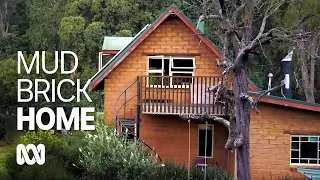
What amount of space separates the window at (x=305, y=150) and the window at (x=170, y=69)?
15.6 ft

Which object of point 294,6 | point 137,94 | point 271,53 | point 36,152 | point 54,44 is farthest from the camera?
point 54,44

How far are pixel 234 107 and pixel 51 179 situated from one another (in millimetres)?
5622

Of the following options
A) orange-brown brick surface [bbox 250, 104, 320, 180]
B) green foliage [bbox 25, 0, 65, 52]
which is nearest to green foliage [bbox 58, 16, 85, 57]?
green foliage [bbox 25, 0, 65, 52]

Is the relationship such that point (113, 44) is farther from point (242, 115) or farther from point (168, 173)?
point (242, 115)

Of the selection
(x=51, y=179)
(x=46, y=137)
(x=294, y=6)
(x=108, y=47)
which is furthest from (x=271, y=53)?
(x=51, y=179)

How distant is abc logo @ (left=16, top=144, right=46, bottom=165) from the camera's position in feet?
61.2

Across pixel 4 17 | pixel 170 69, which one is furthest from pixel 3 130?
pixel 4 17

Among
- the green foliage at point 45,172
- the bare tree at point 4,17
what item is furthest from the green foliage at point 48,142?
the bare tree at point 4,17

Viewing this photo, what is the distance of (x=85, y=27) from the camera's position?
44.2m

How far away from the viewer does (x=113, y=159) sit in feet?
59.6

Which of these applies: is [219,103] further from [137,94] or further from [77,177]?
[77,177]

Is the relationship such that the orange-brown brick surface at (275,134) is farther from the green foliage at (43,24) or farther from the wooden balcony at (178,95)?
the green foliage at (43,24)

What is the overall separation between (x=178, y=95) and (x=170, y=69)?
1.08m

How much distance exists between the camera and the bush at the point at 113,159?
17.9m
